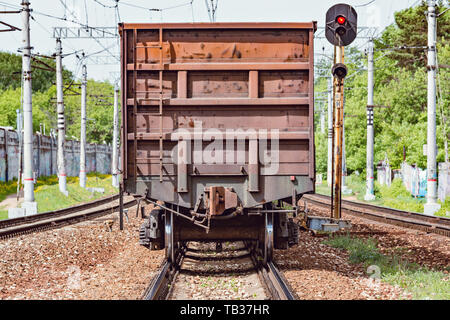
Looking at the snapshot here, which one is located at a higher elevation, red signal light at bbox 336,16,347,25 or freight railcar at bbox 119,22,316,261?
red signal light at bbox 336,16,347,25

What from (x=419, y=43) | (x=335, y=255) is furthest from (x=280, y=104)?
(x=419, y=43)

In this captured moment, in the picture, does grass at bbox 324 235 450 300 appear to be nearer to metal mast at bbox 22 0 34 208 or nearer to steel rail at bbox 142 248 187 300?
steel rail at bbox 142 248 187 300

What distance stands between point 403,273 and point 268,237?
225 centimetres

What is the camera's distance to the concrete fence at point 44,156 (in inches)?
1469

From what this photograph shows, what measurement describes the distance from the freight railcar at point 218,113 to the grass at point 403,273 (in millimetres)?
2051

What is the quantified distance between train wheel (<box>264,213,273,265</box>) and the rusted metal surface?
0.63 meters

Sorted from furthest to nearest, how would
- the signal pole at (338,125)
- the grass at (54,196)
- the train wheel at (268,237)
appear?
the grass at (54,196) → the train wheel at (268,237) → the signal pole at (338,125)

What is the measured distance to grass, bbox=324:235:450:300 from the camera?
7906 millimetres

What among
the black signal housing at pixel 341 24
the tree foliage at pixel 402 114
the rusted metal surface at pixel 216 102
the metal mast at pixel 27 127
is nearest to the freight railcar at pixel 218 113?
the rusted metal surface at pixel 216 102

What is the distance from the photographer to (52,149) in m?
49.1

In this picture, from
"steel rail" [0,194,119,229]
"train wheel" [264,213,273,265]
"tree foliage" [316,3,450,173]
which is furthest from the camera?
"tree foliage" [316,3,450,173]

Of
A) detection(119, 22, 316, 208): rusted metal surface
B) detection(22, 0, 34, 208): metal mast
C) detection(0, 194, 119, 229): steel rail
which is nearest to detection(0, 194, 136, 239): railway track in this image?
detection(0, 194, 119, 229): steel rail

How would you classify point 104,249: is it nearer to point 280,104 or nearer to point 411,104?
point 280,104

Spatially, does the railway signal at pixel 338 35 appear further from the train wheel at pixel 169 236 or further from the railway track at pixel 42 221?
the railway track at pixel 42 221
